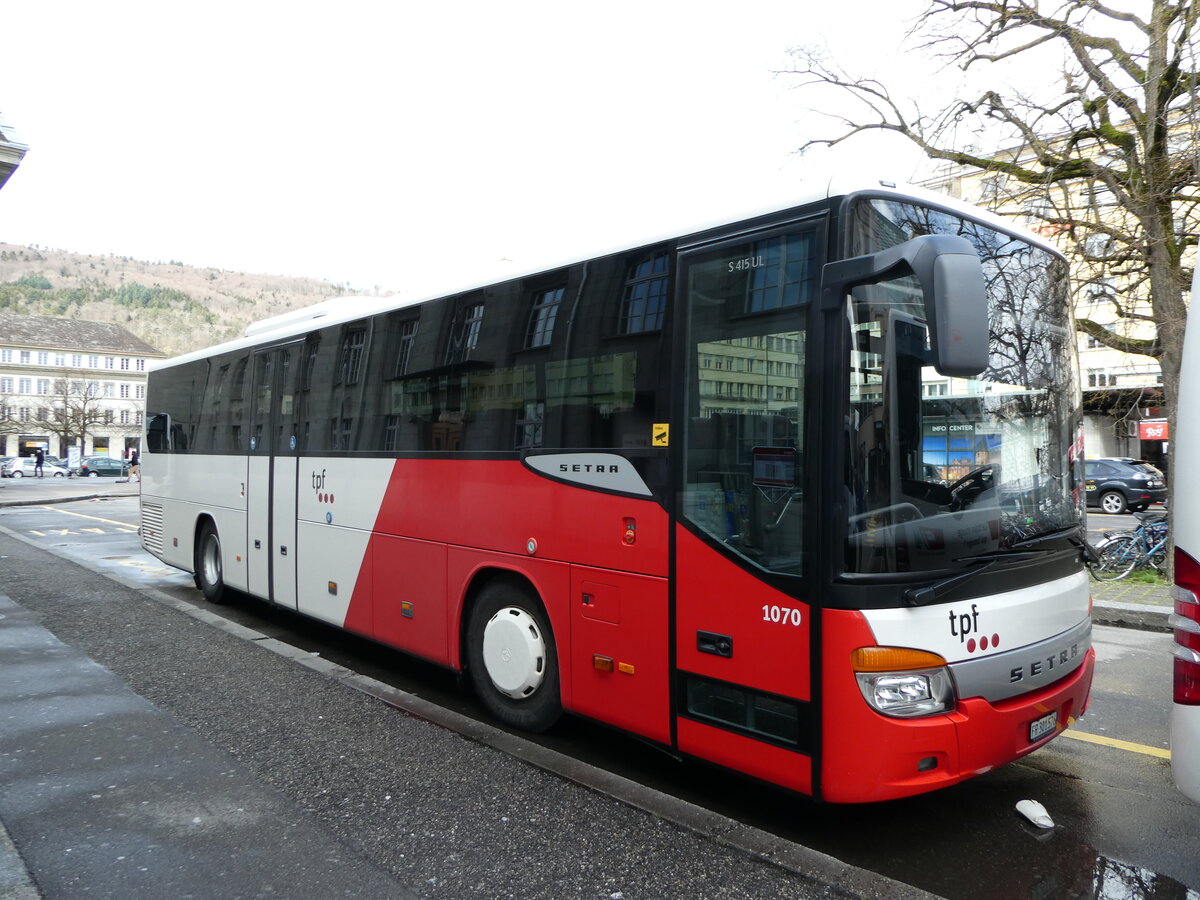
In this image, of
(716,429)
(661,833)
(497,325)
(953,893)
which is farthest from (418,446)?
(953,893)

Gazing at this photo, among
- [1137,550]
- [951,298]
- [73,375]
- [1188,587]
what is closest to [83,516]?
[1137,550]

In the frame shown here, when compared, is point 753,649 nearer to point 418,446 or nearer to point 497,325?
point 497,325

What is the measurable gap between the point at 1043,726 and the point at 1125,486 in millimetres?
26475

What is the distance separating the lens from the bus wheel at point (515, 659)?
5324 mm

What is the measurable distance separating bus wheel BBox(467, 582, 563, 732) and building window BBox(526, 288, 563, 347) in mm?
1544

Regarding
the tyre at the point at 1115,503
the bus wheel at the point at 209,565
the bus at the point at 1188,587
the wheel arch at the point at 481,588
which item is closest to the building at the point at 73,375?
the tyre at the point at 1115,503

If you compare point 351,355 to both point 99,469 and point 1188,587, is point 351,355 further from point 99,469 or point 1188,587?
point 99,469

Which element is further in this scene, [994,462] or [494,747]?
[494,747]

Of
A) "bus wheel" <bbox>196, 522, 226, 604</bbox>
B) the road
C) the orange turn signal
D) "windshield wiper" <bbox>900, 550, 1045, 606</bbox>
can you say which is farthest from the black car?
the orange turn signal

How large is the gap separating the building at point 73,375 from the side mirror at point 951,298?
328 ft

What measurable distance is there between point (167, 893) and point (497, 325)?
354 cm

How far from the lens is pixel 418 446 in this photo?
638 centimetres

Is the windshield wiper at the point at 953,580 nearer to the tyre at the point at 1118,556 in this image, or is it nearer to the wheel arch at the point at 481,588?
the wheel arch at the point at 481,588

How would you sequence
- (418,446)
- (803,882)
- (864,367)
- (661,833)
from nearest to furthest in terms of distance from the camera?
(803,882) → (864,367) → (661,833) → (418,446)
